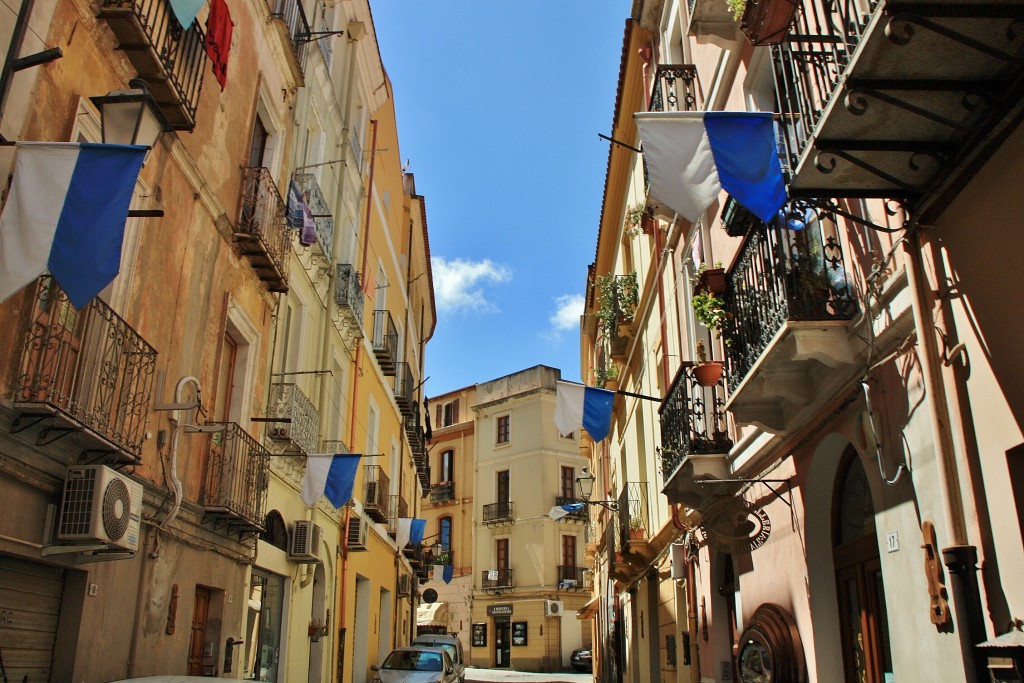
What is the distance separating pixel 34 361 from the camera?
19.4 feet

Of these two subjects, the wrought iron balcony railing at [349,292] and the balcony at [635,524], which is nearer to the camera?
the wrought iron balcony railing at [349,292]

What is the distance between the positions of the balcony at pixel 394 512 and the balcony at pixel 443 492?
75.1 ft

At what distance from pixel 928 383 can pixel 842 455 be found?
2.47 metres

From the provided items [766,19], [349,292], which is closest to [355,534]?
[349,292]

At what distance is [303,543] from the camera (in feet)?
42.1

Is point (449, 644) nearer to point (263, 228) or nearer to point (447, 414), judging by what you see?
point (263, 228)

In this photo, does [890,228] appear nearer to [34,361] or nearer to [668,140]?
[668,140]

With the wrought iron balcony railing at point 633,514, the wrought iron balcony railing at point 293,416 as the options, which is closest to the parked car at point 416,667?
the wrought iron balcony railing at point 633,514

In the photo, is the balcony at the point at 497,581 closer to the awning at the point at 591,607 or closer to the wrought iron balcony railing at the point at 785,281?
the awning at the point at 591,607

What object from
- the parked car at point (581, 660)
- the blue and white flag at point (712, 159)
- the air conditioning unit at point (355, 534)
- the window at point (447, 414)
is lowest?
the parked car at point (581, 660)

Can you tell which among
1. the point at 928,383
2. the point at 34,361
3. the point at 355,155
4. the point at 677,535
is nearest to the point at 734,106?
the point at 928,383

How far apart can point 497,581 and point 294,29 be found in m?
33.6

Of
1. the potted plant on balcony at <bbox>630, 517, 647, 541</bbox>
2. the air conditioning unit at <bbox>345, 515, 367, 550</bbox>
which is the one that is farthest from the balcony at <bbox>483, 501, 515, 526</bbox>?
the air conditioning unit at <bbox>345, 515, 367, 550</bbox>

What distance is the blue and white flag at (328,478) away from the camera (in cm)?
1172
